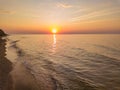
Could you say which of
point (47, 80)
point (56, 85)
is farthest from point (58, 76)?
point (56, 85)

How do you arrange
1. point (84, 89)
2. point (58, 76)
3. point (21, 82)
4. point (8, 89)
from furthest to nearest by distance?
point (58, 76) → point (21, 82) → point (84, 89) → point (8, 89)

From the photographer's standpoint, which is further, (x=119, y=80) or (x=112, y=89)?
(x=119, y=80)

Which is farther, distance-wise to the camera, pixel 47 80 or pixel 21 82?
pixel 47 80

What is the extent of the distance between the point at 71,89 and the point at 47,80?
10.0 feet

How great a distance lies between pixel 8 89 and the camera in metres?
10.1

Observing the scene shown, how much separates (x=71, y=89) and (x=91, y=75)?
469 cm

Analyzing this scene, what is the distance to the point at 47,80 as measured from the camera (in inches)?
523

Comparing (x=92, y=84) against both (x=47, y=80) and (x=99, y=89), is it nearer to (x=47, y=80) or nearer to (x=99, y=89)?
(x=99, y=89)

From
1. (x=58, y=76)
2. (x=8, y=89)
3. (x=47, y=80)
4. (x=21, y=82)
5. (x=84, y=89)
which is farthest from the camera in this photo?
(x=58, y=76)

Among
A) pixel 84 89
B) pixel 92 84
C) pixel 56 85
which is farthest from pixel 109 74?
pixel 56 85

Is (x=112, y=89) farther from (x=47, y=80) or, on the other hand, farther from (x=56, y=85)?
(x=47, y=80)

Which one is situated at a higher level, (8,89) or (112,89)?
(8,89)

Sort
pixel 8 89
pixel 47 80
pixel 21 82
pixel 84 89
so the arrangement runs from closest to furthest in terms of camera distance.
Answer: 1. pixel 8 89
2. pixel 84 89
3. pixel 21 82
4. pixel 47 80

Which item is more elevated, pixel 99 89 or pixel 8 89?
pixel 8 89
